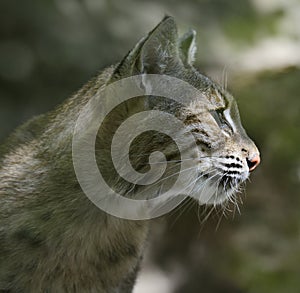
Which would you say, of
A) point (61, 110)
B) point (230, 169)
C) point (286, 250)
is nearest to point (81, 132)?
point (61, 110)

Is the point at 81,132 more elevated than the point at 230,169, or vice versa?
the point at 81,132

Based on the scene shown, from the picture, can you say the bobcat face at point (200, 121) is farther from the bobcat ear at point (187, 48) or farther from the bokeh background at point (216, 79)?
the bokeh background at point (216, 79)

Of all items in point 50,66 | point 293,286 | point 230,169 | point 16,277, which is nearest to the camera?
point 230,169

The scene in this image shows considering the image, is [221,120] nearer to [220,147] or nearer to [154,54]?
[220,147]

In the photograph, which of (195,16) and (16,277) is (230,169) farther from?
(195,16)

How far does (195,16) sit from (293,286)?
3.12 m

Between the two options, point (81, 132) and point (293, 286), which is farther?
point (293, 286)

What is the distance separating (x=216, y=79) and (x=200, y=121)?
260 cm

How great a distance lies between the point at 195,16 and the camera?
8.19 meters

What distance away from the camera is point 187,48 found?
4.30 m

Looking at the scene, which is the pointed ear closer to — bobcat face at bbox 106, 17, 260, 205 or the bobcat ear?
bobcat face at bbox 106, 17, 260, 205

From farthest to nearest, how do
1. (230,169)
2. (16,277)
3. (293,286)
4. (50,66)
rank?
1. (50,66)
2. (293,286)
3. (16,277)
4. (230,169)

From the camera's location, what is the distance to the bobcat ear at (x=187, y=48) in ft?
13.7

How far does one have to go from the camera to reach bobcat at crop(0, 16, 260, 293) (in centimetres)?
381
